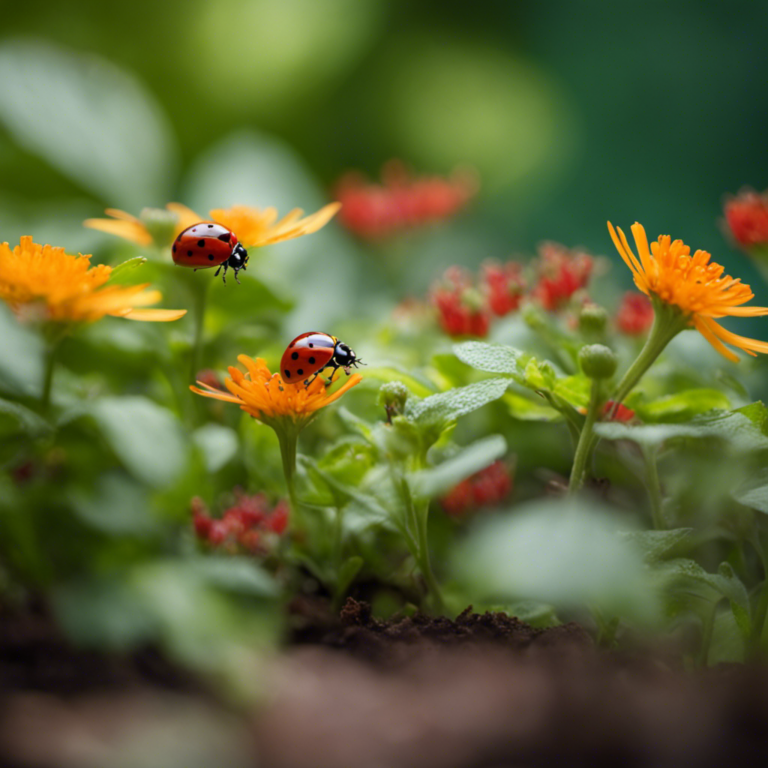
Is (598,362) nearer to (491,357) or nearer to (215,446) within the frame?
(491,357)

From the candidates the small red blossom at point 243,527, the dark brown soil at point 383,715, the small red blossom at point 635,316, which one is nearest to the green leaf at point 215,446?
the small red blossom at point 243,527

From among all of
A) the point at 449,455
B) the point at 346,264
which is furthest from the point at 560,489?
the point at 346,264

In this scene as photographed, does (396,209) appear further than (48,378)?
Yes

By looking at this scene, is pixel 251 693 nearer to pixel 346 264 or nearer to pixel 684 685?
pixel 684 685

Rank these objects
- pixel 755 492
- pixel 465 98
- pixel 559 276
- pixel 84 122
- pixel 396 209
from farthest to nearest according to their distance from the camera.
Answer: pixel 465 98, pixel 84 122, pixel 396 209, pixel 559 276, pixel 755 492

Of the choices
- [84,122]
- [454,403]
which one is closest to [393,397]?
[454,403]

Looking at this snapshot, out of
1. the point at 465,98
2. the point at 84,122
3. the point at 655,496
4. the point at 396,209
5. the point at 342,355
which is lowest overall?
the point at 655,496

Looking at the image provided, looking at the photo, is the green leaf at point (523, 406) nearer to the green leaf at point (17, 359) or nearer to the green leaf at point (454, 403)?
the green leaf at point (454, 403)

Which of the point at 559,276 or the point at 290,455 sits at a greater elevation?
the point at 559,276
